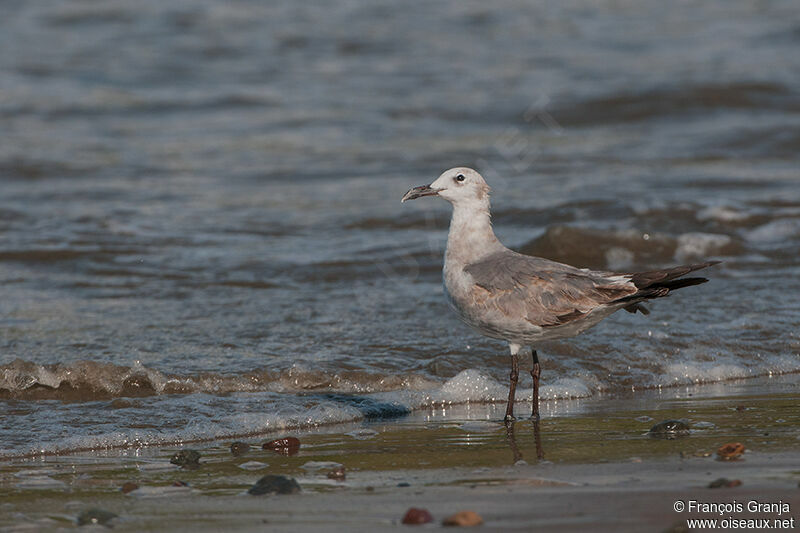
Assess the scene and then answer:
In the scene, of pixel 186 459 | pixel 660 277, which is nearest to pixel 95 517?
pixel 186 459

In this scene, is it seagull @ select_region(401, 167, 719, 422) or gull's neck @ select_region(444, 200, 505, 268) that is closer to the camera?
seagull @ select_region(401, 167, 719, 422)

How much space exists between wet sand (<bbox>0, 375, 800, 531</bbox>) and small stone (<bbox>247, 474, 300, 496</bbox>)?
42mm

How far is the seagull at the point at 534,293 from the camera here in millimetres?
5012

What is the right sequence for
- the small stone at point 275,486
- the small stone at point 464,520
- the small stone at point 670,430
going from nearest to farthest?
1. the small stone at point 464,520
2. the small stone at point 275,486
3. the small stone at point 670,430

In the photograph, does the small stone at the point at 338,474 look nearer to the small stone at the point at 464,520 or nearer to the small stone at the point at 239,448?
the small stone at the point at 239,448

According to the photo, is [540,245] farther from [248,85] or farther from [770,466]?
[248,85]

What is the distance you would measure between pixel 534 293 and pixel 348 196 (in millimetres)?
7408

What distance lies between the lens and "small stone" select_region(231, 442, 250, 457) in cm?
486

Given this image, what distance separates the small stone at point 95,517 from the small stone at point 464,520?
1136 mm

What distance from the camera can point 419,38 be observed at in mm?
20734

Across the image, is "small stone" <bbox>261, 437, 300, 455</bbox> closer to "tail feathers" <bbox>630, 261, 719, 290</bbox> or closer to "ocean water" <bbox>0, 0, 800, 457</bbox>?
"ocean water" <bbox>0, 0, 800, 457</bbox>

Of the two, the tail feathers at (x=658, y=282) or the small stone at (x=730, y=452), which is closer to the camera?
the small stone at (x=730, y=452)

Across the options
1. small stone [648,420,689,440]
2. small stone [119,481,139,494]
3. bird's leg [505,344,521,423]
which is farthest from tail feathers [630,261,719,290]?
small stone [119,481,139,494]

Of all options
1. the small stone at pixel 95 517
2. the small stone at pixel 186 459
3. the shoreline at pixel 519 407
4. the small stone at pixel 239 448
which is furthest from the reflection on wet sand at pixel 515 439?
the small stone at pixel 95 517
